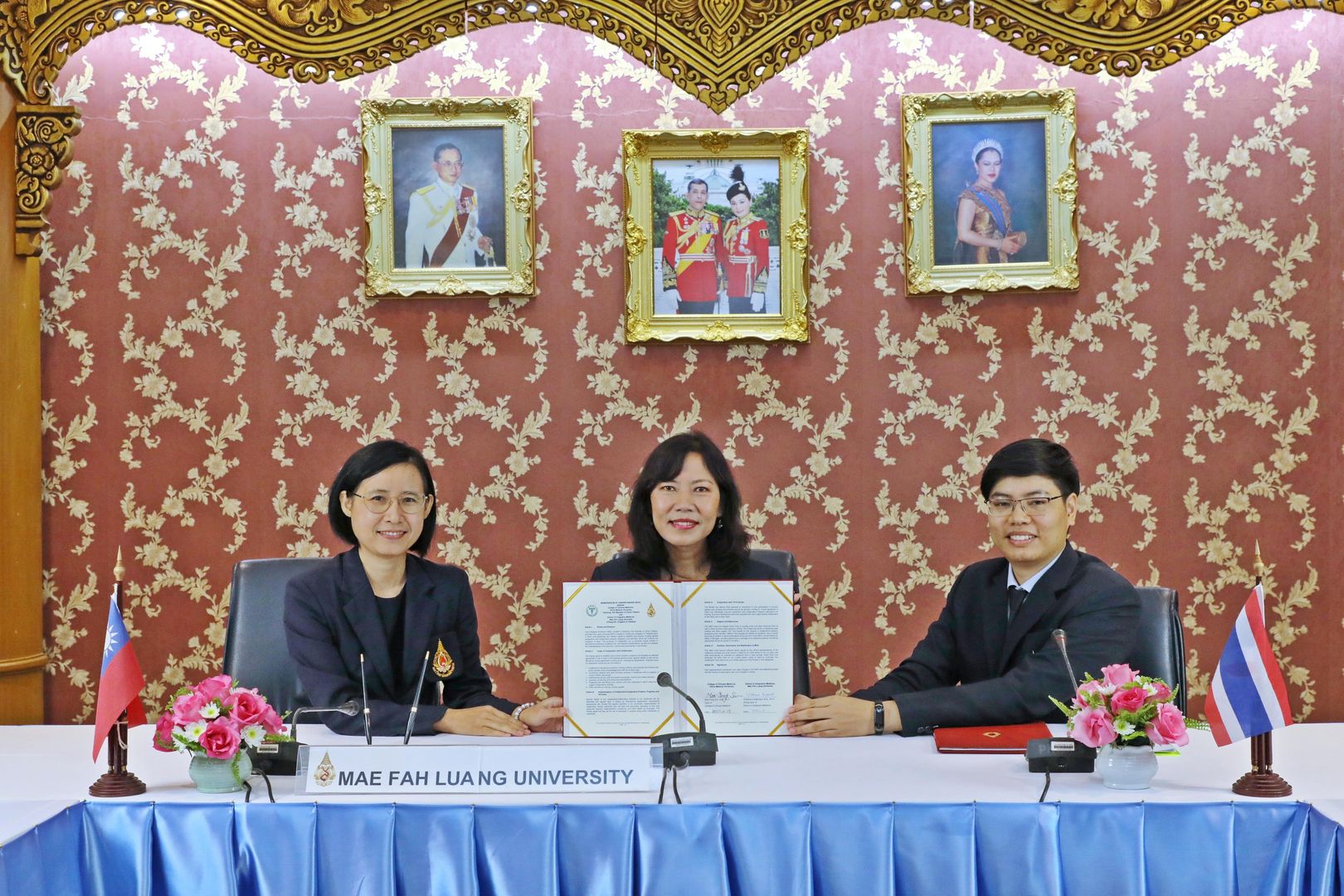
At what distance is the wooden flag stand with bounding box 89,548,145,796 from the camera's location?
1.84m

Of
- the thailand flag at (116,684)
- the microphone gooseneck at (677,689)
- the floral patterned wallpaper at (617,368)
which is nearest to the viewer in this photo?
the thailand flag at (116,684)

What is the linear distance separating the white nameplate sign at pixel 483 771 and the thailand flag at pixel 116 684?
32 cm

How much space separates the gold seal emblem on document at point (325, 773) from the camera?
182 cm

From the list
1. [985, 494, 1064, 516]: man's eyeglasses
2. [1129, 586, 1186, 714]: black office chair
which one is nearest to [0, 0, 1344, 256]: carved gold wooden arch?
[985, 494, 1064, 516]: man's eyeglasses

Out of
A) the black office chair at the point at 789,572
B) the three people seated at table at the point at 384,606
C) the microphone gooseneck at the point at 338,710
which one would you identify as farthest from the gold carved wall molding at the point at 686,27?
the microphone gooseneck at the point at 338,710

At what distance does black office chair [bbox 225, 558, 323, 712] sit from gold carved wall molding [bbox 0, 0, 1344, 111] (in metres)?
1.73

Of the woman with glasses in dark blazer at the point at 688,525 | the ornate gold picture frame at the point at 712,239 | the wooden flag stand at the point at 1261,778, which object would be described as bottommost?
the wooden flag stand at the point at 1261,778

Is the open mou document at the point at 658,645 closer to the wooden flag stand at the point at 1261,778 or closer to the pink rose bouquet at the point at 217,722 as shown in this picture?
the pink rose bouquet at the point at 217,722

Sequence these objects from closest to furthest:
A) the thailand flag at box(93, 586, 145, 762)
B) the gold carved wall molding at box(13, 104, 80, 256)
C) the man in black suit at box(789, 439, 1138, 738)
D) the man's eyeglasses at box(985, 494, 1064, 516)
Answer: the thailand flag at box(93, 586, 145, 762) < the man in black suit at box(789, 439, 1138, 738) < the man's eyeglasses at box(985, 494, 1064, 516) < the gold carved wall molding at box(13, 104, 80, 256)

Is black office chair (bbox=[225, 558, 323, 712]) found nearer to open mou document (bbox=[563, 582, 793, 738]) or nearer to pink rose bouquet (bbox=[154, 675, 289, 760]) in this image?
pink rose bouquet (bbox=[154, 675, 289, 760])

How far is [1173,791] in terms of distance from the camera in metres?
1.83

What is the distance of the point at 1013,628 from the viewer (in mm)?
2531

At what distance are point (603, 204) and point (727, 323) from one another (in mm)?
548

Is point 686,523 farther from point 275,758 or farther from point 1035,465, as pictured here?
point 275,758
